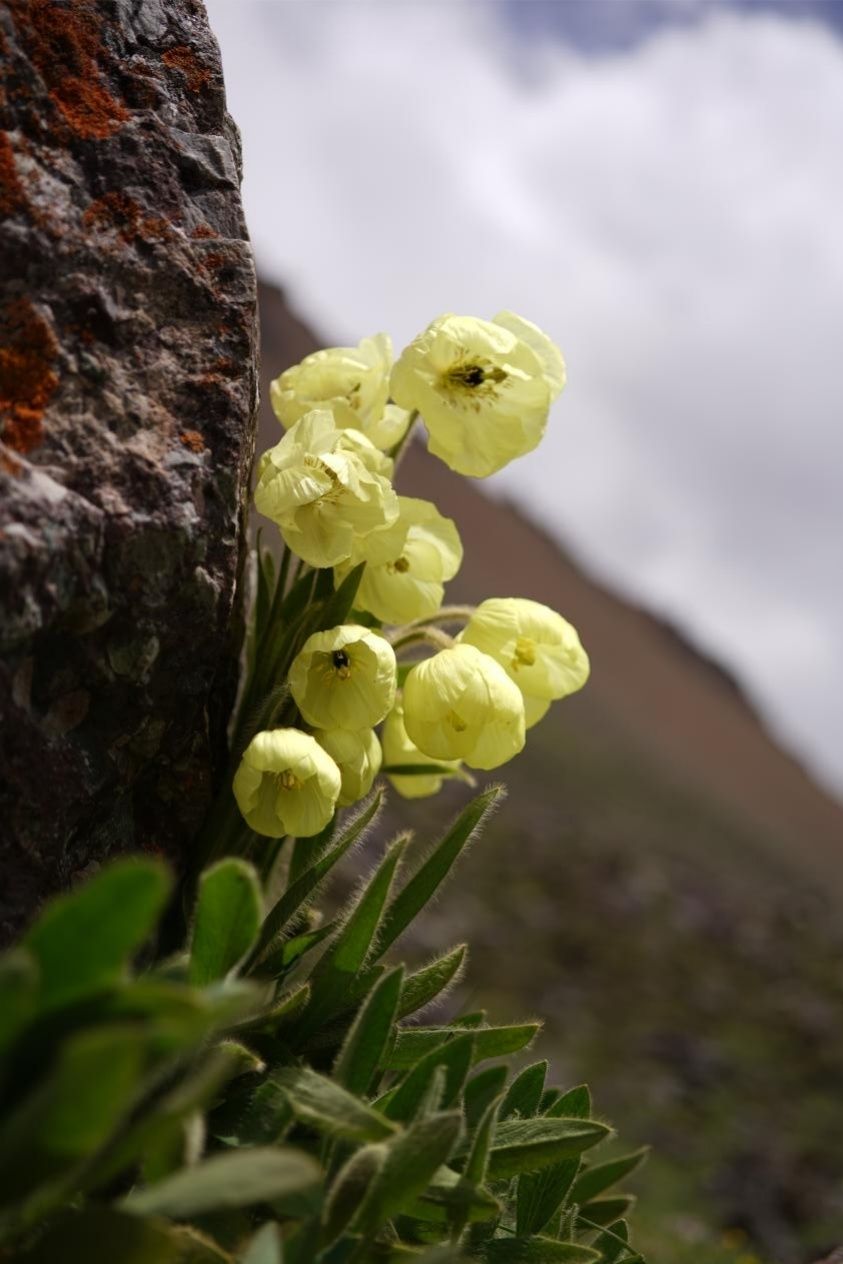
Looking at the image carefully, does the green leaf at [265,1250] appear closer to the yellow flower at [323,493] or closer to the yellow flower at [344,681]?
the yellow flower at [344,681]

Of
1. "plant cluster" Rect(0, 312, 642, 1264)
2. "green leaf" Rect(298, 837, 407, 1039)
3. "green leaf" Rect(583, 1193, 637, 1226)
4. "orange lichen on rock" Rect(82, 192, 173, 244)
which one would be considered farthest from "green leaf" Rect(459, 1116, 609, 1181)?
"orange lichen on rock" Rect(82, 192, 173, 244)

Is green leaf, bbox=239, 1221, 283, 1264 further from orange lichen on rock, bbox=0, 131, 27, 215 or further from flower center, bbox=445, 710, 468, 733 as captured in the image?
orange lichen on rock, bbox=0, 131, 27, 215

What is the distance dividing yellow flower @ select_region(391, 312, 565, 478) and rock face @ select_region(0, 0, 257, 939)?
0.84ft

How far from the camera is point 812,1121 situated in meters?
6.47

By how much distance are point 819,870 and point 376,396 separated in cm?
1850

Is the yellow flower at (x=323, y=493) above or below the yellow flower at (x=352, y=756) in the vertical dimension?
above

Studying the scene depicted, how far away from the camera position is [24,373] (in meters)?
1.47

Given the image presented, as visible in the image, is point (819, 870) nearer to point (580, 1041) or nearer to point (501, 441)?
point (580, 1041)

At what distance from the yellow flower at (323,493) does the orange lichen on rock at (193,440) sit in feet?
0.34

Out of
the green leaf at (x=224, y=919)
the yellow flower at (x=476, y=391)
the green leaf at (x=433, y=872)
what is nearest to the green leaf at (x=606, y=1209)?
the green leaf at (x=433, y=872)

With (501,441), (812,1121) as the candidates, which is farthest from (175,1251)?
(812,1121)

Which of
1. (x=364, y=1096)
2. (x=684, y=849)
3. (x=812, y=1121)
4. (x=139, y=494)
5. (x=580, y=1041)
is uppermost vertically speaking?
(x=139, y=494)

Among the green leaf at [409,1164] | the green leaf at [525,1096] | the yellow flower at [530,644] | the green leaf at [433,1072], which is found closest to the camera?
the green leaf at [409,1164]

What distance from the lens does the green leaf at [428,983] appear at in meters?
1.66
